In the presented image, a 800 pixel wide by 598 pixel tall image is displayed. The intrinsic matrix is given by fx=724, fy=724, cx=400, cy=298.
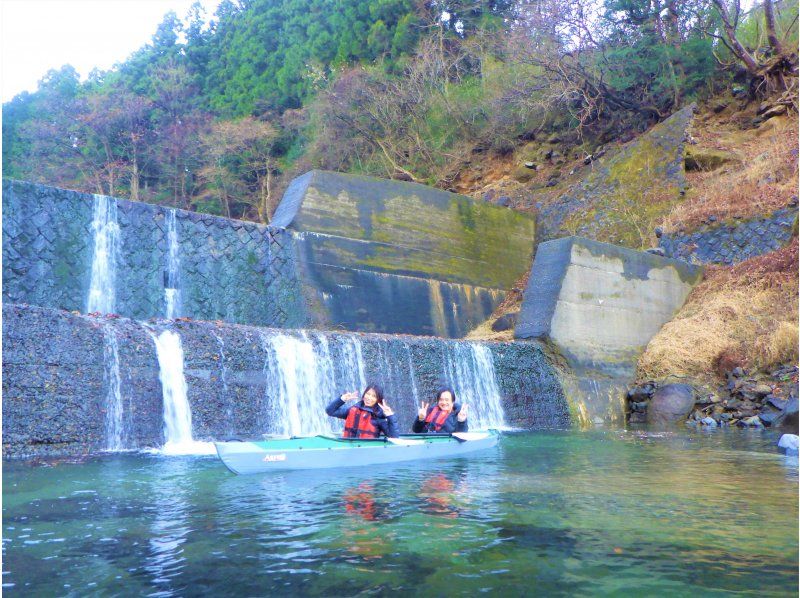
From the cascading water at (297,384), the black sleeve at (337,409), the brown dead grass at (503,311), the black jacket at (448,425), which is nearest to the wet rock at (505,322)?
the brown dead grass at (503,311)

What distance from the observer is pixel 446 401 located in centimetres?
885

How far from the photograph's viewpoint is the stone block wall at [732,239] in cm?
1573

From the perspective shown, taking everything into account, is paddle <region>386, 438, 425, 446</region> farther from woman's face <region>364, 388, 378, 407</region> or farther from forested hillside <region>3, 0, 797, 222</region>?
forested hillside <region>3, 0, 797, 222</region>

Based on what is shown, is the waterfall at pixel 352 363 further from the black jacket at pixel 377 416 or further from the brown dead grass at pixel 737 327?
the brown dead grass at pixel 737 327

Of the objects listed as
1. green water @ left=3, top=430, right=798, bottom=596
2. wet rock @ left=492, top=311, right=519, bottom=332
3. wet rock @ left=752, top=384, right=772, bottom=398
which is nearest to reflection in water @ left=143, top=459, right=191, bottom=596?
green water @ left=3, top=430, right=798, bottom=596

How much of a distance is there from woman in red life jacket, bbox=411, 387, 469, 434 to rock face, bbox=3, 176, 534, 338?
6.36m

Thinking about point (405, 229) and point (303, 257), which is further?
point (405, 229)

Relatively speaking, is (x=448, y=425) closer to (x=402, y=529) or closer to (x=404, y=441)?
(x=404, y=441)

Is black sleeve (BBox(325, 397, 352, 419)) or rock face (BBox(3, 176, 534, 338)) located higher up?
rock face (BBox(3, 176, 534, 338))

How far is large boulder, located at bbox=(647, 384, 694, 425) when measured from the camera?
12.8 m

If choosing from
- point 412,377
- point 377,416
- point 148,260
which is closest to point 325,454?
point 377,416

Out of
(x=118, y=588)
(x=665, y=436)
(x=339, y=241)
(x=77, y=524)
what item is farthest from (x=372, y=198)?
(x=118, y=588)

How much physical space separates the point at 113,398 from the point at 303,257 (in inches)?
294

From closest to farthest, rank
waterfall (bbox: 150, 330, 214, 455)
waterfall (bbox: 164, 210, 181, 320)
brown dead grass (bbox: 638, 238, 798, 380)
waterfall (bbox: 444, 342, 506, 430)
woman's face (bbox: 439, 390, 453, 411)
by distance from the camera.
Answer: waterfall (bbox: 150, 330, 214, 455) < woman's face (bbox: 439, 390, 453, 411) < waterfall (bbox: 444, 342, 506, 430) < brown dead grass (bbox: 638, 238, 798, 380) < waterfall (bbox: 164, 210, 181, 320)
